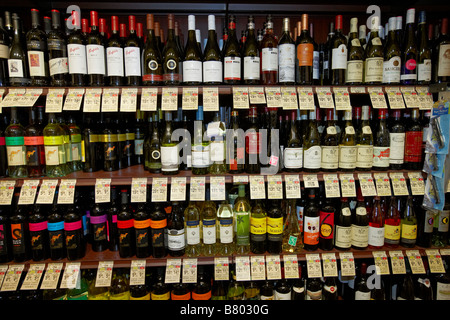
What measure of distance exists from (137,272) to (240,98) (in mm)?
1285

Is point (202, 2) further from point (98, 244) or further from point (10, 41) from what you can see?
point (98, 244)

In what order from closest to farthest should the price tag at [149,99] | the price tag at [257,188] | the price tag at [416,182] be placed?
1. the price tag at [149,99]
2. the price tag at [257,188]
3. the price tag at [416,182]

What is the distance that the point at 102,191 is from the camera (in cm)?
170

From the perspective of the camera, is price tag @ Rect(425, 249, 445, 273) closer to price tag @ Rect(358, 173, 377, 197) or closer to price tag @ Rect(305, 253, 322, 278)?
price tag @ Rect(358, 173, 377, 197)

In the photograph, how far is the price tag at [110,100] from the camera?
1.64 metres

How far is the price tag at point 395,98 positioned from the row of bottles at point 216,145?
0.10 meters

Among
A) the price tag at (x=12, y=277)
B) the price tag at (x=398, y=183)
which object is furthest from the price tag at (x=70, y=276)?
the price tag at (x=398, y=183)

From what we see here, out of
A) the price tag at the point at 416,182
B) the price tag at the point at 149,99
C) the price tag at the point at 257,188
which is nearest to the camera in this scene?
the price tag at the point at 149,99

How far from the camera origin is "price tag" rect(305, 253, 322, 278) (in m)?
1.79

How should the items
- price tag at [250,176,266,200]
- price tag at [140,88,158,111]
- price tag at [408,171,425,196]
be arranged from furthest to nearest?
price tag at [408,171,425,196]
price tag at [250,176,266,200]
price tag at [140,88,158,111]

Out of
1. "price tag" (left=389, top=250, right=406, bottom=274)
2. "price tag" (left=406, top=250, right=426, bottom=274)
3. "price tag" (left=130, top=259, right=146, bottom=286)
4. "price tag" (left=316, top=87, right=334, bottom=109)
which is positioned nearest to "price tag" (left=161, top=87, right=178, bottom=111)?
"price tag" (left=316, top=87, right=334, bottom=109)

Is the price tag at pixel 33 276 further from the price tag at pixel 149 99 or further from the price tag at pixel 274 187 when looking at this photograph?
the price tag at pixel 274 187

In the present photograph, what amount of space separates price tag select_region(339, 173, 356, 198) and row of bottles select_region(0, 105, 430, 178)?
0.07m

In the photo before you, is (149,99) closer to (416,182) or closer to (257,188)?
(257,188)
